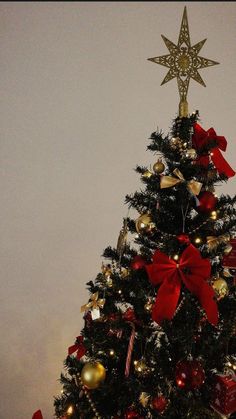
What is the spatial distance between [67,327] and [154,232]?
1.03 metres

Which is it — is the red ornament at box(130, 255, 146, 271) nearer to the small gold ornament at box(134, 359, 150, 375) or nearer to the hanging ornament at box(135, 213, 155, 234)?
the hanging ornament at box(135, 213, 155, 234)

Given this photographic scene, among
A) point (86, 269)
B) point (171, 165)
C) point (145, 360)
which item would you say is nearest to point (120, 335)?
point (145, 360)

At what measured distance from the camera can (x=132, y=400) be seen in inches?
30.8

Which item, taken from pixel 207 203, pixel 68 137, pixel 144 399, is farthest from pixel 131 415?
pixel 68 137

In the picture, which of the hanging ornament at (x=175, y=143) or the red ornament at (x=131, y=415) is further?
the hanging ornament at (x=175, y=143)

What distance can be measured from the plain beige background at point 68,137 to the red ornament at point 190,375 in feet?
3.36

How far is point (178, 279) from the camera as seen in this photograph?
781 mm

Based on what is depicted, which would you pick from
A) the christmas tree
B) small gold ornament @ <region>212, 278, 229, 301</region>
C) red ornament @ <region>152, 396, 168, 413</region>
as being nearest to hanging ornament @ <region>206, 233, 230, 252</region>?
the christmas tree

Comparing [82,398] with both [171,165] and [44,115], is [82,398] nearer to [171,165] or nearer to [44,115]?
[171,165]

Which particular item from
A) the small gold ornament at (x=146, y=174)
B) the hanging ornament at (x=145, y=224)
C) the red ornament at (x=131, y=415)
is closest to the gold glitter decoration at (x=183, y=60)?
the small gold ornament at (x=146, y=174)

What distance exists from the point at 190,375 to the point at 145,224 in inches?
16.6

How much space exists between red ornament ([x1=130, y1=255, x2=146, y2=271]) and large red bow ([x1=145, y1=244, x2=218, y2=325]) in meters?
0.14

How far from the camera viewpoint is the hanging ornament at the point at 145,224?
2.90ft

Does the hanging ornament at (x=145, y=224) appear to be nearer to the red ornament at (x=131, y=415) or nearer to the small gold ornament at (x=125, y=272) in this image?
the small gold ornament at (x=125, y=272)
